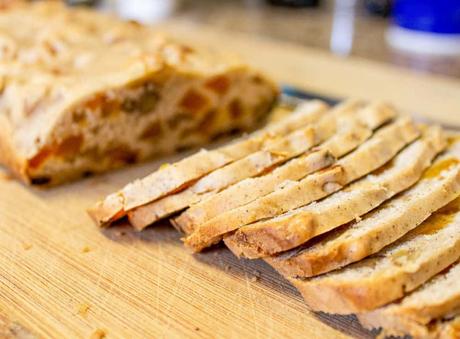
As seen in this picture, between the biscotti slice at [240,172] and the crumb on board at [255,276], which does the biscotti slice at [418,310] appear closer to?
the crumb on board at [255,276]

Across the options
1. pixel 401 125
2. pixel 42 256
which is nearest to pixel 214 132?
pixel 401 125

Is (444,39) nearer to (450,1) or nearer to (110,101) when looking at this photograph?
(450,1)

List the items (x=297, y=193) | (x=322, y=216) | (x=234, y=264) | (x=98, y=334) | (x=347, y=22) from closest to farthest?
(x=98, y=334) < (x=322, y=216) < (x=297, y=193) < (x=234, y=264) < (x=347, y=22)

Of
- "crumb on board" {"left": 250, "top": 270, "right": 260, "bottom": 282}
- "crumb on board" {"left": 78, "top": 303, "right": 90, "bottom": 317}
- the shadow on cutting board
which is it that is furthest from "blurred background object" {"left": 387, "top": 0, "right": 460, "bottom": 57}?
"crumb on board" {"left": 78, "top": 303, "right": 90, "bottom": 317}

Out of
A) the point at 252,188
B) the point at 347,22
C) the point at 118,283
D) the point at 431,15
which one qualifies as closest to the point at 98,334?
the point at 118,283

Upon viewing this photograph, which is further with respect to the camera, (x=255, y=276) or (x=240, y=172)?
(x=240, y=172)

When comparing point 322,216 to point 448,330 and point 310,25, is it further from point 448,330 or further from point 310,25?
point 310,25
